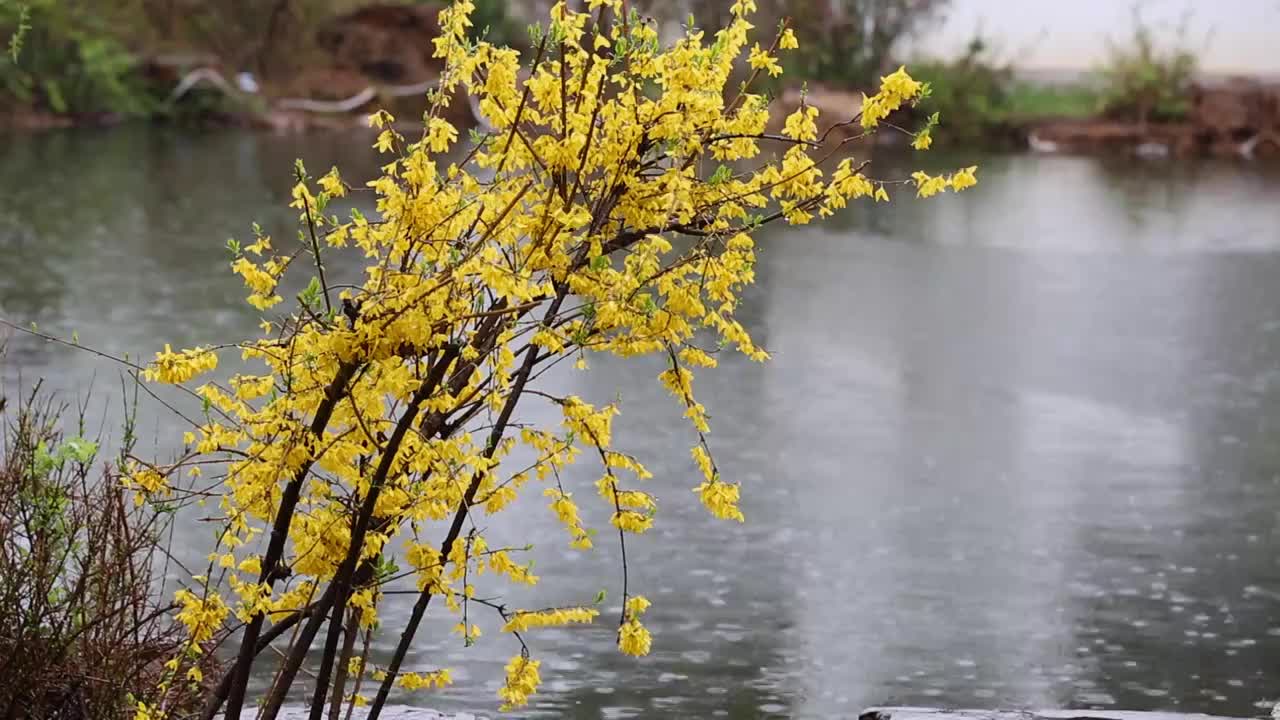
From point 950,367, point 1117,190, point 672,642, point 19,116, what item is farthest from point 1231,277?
point 19,116

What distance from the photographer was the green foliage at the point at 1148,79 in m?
31.2

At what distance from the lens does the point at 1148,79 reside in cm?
3119

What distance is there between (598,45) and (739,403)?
6664 millimetres

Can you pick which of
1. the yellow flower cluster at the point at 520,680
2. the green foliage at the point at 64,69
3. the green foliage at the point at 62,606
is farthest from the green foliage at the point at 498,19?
the yellow flower cluster at the point at 520,680

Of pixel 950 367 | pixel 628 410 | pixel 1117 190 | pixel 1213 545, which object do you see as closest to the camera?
pixel 1213 545

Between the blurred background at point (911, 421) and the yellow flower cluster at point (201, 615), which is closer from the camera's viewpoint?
the yellow flower cluster at point (201, 615)

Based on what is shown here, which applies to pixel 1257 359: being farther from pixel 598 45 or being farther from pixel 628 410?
pixel 598 45

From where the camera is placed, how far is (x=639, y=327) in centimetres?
354

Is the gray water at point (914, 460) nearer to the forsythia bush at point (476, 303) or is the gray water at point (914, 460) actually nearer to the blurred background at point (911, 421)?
the blurred background at point (911, 421)

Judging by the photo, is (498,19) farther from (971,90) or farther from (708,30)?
(971,90)

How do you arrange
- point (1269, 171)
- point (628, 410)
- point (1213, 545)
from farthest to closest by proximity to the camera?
1. point (1269, 171)
2. point (628, 410)
3. point (1213, 545)

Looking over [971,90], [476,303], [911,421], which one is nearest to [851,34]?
[971,90]

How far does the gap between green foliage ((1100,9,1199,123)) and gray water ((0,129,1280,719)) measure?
42.5ft

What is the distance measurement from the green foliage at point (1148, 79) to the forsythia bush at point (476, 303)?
1128 inches
